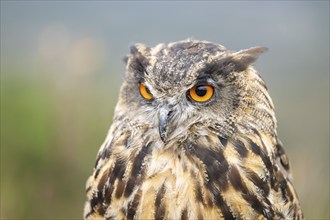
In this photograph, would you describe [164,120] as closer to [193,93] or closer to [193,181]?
[193,93]

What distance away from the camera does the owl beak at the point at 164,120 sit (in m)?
2.19

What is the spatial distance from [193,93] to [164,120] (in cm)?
15

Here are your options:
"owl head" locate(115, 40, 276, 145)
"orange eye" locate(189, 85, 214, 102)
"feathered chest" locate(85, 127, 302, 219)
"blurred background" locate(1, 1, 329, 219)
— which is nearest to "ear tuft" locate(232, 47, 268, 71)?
"owl head" locate(115, 40, 276, 145)

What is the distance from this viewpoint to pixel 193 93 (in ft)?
7.41

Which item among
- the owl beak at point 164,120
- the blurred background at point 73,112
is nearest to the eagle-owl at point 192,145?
the owl beak at point 164,120

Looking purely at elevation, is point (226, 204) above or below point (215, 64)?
below

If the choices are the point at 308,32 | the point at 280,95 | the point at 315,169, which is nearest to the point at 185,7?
the point at 308,32

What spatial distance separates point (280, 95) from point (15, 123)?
2453mm

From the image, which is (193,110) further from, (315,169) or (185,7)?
(185,7)

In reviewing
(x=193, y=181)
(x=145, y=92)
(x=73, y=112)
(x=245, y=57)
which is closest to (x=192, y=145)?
(x=193, y=181)

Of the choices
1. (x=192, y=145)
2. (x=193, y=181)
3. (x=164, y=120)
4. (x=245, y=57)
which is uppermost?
(x=245, y=57)

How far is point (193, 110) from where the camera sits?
2271 mm

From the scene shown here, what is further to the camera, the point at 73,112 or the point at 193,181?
the point at 73,112

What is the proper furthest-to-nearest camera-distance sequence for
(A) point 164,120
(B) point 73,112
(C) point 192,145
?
(B) point 73,112, (C) point 192,145, (A) point 164,120
